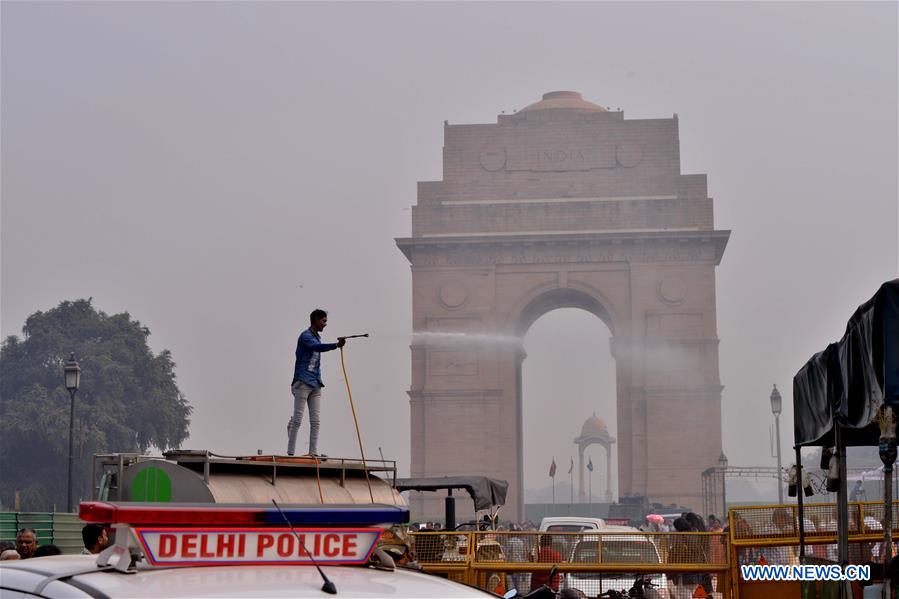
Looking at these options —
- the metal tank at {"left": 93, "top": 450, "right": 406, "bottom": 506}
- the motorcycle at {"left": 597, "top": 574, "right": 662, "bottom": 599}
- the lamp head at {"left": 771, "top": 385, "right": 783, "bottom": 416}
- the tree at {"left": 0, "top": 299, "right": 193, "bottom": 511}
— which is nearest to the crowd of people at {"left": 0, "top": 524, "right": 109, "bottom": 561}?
the metal tank at {"left": 93, "top": 450, "right": 406, "bottom": 506}

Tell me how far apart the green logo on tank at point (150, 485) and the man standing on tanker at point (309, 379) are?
2.04 meters

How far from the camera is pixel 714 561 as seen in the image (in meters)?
10.3

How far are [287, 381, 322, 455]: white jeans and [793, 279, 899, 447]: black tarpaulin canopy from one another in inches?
158

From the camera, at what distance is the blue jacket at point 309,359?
1147 centimetres

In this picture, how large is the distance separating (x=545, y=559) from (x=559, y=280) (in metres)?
43.0

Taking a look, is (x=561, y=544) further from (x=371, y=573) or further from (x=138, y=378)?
(x=138, y=378)

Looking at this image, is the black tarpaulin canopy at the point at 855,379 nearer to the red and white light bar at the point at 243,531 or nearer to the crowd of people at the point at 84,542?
the crowd of people at the point at 84,542

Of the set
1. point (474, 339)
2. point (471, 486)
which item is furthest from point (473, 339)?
point (471, 486)

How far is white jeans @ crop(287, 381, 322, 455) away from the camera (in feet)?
37.9

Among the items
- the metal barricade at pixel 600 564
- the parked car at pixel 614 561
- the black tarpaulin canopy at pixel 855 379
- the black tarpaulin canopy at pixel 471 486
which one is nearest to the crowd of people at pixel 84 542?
the metal barricade at pixel 600 564

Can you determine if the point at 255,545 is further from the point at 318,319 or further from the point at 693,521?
the point at 693,521

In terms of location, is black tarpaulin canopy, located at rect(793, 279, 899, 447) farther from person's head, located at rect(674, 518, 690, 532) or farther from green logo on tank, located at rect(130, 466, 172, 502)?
person's head, located at rect(674, 518, 690, 532)

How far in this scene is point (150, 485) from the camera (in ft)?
30.8

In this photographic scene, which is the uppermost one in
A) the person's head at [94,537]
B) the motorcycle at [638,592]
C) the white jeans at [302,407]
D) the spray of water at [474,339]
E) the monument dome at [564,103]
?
the monument dome at [564,103]
